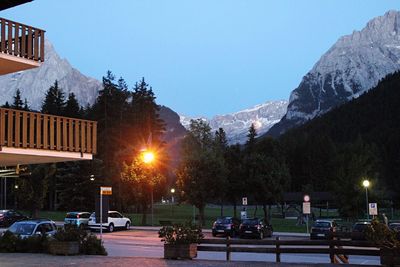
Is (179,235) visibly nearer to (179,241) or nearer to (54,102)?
(179,241)

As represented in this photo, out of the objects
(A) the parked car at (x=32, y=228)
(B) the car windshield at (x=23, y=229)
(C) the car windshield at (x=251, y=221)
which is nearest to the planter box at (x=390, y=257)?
(A) the parked car at (x=32, y=228)

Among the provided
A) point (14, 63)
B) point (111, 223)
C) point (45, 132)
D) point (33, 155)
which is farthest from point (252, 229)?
point (14, 63)

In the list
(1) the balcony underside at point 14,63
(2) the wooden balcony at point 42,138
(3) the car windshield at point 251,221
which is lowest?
(3) the car windshield at point 251,221

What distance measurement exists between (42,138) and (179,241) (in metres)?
6.26

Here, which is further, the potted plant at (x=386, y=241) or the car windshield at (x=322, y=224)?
the car windshield at (x=322, y=224)

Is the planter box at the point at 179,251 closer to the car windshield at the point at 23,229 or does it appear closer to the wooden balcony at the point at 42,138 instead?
the wooden balcony at the point at 42,138

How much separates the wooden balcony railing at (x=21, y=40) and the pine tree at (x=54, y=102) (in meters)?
88.0

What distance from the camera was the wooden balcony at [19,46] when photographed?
1928cm

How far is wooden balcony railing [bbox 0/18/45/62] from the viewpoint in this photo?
1927 cm

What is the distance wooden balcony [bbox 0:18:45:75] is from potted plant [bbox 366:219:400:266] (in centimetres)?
1241

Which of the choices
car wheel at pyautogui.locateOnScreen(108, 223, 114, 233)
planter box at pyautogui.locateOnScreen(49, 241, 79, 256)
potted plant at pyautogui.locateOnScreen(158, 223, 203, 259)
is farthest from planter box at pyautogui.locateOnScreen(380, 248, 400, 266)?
car wheel at pyautogui.locateOnScreen(108, 223, 114, 233)

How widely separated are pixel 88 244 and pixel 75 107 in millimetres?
84889

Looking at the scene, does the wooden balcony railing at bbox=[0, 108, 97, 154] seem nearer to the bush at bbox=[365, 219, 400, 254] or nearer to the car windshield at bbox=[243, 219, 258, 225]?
the bush at bbox=[365, 219, 400, 254]

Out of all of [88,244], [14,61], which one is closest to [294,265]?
[88,244]
